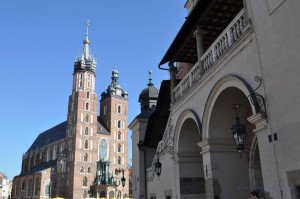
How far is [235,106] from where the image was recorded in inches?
313

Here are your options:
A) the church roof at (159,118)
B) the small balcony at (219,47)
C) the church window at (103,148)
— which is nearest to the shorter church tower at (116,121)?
the church window at (103,148)

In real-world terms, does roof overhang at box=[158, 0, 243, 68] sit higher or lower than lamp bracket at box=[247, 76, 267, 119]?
higher

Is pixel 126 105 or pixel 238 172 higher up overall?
pixel 126 105

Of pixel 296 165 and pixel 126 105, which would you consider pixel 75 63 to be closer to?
pixel 126 105

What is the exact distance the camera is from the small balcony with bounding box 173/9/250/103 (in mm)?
7906

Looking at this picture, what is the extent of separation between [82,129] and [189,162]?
66.0 metres

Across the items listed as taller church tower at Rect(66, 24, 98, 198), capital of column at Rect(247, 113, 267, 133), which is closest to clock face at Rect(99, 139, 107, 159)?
taller church tower at Rect(66, 24, 98, 198)

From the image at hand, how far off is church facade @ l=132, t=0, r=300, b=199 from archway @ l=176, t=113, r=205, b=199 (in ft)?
0.12

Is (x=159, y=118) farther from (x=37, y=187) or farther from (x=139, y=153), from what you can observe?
(x=37, y=187)

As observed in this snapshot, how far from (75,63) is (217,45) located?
78.8m

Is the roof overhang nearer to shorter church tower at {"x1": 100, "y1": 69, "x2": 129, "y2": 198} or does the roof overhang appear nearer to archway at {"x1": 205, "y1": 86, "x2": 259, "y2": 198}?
archway at {"x1": 205, "y1": 86, "x2": 259, "y2": 198}

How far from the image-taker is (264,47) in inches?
266

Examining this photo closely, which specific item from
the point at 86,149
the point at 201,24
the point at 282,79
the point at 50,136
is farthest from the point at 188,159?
the point at 50,136

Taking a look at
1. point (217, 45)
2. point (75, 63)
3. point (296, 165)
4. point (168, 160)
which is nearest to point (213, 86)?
point (217, 45)
